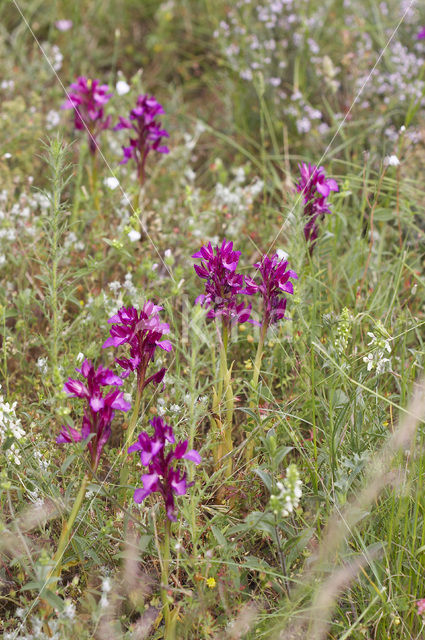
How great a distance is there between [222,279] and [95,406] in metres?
0.59

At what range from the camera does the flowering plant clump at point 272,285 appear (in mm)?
2043

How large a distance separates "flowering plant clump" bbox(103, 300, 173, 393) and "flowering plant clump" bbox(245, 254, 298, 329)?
338 mm

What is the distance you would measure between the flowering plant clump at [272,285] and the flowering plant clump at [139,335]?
0.34m

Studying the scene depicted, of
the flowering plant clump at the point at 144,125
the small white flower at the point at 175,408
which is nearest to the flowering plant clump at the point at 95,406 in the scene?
the small white flower at the point at 175,408

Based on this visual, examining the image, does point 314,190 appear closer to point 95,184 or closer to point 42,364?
point 42,364

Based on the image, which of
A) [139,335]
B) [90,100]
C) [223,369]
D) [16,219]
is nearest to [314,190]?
[223,369]

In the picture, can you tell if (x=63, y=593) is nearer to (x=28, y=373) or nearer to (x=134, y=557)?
(x=134, y=557)

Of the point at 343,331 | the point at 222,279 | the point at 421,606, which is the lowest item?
the point at 421,606

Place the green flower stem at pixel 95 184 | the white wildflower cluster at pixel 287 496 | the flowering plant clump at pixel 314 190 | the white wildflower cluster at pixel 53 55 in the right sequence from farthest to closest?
the white wildflower cluster at pixel 53 55 → the green flower stem at pixel 95 184 → the flowering plant clump at pixel 314 190 → the white wildflower cluster at pixel 287 496


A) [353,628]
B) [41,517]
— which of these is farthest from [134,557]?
[353,628]

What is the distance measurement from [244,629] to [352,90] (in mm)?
3311

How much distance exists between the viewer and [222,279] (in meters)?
2.05

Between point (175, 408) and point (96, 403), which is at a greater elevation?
point (96, 403)

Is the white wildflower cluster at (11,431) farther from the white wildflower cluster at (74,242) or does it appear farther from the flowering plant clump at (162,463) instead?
the white wildflower cluster at (74,242)
